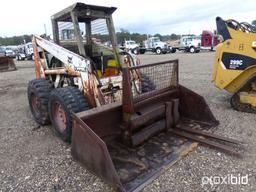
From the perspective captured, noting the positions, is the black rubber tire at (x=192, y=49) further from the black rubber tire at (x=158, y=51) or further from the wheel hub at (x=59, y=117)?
the wheel hub at (x=59, y=117)

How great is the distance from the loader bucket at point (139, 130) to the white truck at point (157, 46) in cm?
2542

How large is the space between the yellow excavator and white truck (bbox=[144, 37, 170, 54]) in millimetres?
24134

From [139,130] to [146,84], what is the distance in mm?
1141

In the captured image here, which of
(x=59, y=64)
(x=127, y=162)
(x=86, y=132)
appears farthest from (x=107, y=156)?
(x=59, y=64)

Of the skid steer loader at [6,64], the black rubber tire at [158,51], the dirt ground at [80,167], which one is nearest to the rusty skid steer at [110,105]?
the dirt ground at [80,167]

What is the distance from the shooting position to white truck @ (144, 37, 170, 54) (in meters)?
28.9

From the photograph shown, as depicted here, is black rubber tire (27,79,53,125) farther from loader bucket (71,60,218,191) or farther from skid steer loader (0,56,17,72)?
skid steer loader (0,56,17,72)

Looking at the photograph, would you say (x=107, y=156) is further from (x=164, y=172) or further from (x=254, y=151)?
(x=254, y=151)

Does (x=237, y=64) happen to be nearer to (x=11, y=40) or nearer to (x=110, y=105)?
(x=110, y=105)

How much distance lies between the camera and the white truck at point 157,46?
28.9 meters

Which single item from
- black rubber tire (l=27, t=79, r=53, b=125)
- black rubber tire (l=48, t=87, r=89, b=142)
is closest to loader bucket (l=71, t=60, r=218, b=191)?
black rubber tire (l=48, t=87, r=89, b=142)

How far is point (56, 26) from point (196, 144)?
317 centimetres

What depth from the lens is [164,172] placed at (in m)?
2.90

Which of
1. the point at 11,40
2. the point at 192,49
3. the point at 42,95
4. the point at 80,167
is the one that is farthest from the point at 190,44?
the point at 11,40
